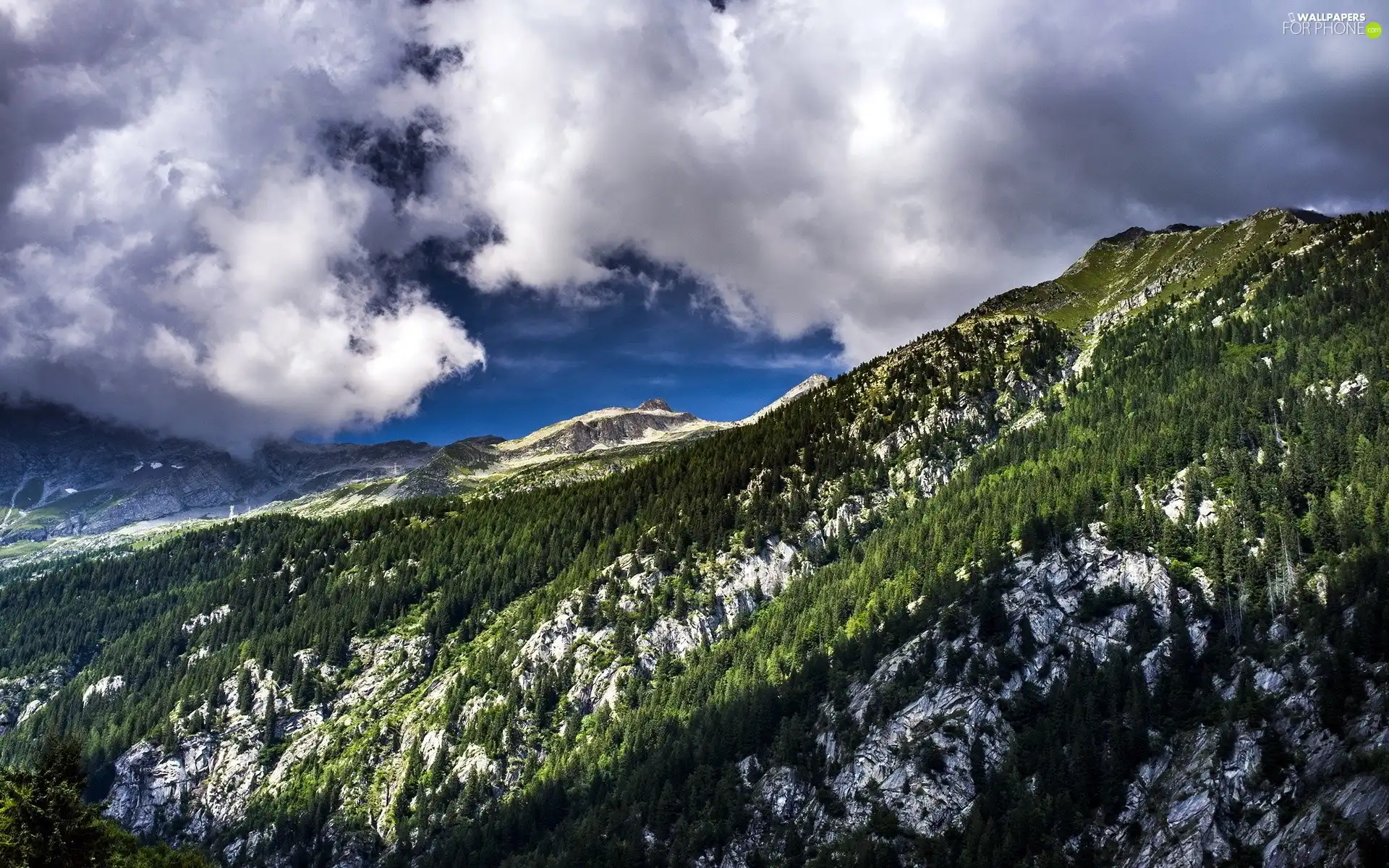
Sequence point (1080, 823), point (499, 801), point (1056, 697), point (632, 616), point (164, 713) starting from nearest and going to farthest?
point (1080, 823) → point (1056, 697) → point (499, 801) → point (632, 616) → point (164, 713)

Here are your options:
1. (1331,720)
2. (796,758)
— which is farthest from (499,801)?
(1331,720)

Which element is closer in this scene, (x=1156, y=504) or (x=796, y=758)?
(x=796, y=758)

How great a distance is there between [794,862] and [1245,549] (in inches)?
3093

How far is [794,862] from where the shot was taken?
102 m

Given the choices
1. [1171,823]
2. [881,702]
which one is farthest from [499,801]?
[1171,823]

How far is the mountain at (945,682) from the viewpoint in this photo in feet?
283

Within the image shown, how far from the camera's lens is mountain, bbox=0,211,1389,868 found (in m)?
86.3

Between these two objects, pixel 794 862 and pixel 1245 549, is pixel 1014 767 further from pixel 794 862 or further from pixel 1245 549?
pixel 1245 549

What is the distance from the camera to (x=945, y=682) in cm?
11388

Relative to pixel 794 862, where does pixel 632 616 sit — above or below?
above

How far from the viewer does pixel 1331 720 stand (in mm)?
79250

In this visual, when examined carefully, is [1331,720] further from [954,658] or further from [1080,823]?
[954,658]

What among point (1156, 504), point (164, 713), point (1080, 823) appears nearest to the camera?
point (1080, 823)

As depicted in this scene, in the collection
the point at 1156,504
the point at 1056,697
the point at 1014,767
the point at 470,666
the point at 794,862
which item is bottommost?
the point at 794,862
